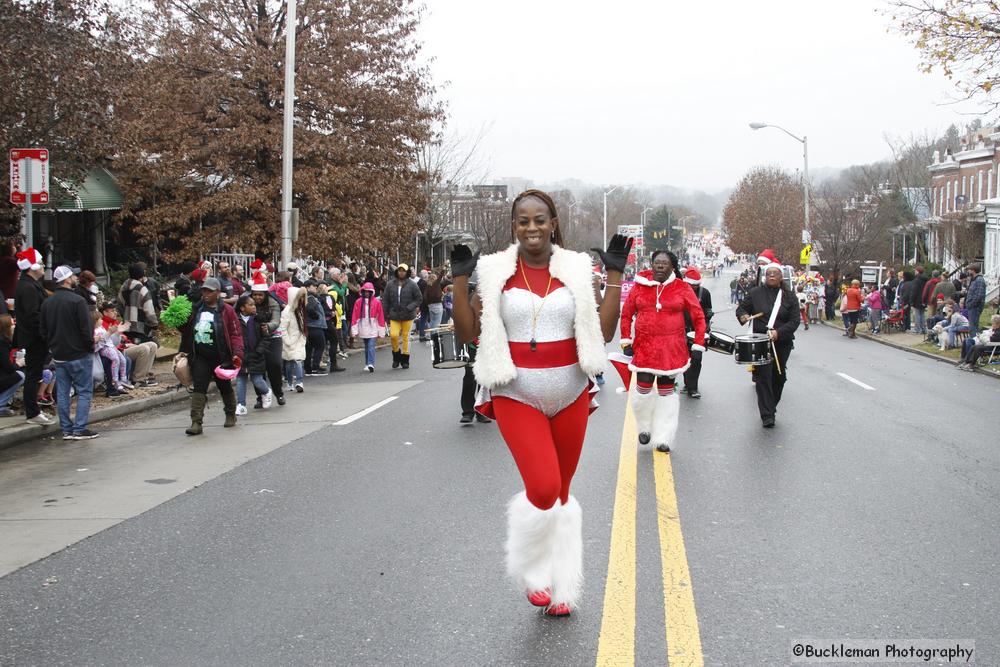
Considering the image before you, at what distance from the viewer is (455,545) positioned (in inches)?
224

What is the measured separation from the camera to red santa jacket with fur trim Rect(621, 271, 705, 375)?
895 centimetres

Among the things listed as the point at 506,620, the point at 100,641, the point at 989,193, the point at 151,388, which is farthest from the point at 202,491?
the point at 989,193

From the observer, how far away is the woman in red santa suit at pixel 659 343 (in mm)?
8727

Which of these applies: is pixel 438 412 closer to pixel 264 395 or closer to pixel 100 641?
pixel 264 395

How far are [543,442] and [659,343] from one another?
4.91 m

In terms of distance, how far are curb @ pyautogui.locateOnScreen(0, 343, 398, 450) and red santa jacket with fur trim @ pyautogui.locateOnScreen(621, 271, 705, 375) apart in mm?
6749

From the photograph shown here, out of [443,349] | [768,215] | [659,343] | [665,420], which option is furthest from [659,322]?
[768,215]

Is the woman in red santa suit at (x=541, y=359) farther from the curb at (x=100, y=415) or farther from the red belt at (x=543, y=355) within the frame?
the curb at (x=100, y=415)

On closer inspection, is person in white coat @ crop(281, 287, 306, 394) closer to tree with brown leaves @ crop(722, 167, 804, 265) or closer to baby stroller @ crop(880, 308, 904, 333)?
baby stroller @ crop(880, 308, 904, 333)

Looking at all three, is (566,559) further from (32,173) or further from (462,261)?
(32,173)

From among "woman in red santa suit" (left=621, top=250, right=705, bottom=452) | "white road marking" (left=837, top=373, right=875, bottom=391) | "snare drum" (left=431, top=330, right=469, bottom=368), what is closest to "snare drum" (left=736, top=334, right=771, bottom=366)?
"woman in red santa suit" (left=621, top=250, right=705, bottom=452)

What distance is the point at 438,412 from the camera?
1153cm

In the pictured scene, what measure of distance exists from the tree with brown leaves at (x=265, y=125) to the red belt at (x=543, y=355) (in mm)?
19591

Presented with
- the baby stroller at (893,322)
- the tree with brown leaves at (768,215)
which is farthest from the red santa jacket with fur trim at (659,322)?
the tree with brown leaves at (768,215)
